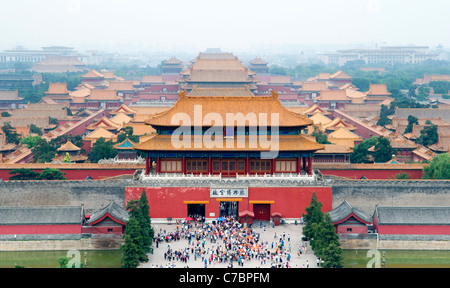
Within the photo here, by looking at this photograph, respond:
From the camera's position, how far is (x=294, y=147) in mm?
39094

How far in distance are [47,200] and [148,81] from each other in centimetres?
6790

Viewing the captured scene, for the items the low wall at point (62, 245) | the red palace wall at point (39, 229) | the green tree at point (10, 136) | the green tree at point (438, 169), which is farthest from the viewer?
the green tree at point (10, 136)

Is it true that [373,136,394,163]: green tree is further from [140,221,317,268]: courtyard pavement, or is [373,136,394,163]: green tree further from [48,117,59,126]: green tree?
[48,117,59,126]: green tree

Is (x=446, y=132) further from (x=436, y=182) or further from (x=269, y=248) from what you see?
(x=269, y=248)

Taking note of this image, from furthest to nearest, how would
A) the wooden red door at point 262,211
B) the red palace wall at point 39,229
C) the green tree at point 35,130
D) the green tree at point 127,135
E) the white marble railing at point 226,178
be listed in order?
the green tree at point 35,130 → the green tree at point 127,135 → the wooden red door at point 262,211 → the white marble railing at point 226,178 → the red palace wall at point 39,229

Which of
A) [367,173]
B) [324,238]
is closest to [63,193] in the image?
[324,238]

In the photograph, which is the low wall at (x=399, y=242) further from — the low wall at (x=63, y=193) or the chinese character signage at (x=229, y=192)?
the low wall at (x=63, y=193)

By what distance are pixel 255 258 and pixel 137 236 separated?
580 centimetres

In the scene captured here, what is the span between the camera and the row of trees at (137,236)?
101 feet

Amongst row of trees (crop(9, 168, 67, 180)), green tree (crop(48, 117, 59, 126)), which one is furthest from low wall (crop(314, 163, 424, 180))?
green tree (crop(48, 117, 59, 126))

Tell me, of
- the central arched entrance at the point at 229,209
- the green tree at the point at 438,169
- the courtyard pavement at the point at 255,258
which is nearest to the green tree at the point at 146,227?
the courtyard pavement at the point at 255,258

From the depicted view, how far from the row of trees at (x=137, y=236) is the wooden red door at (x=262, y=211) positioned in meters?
6.93
